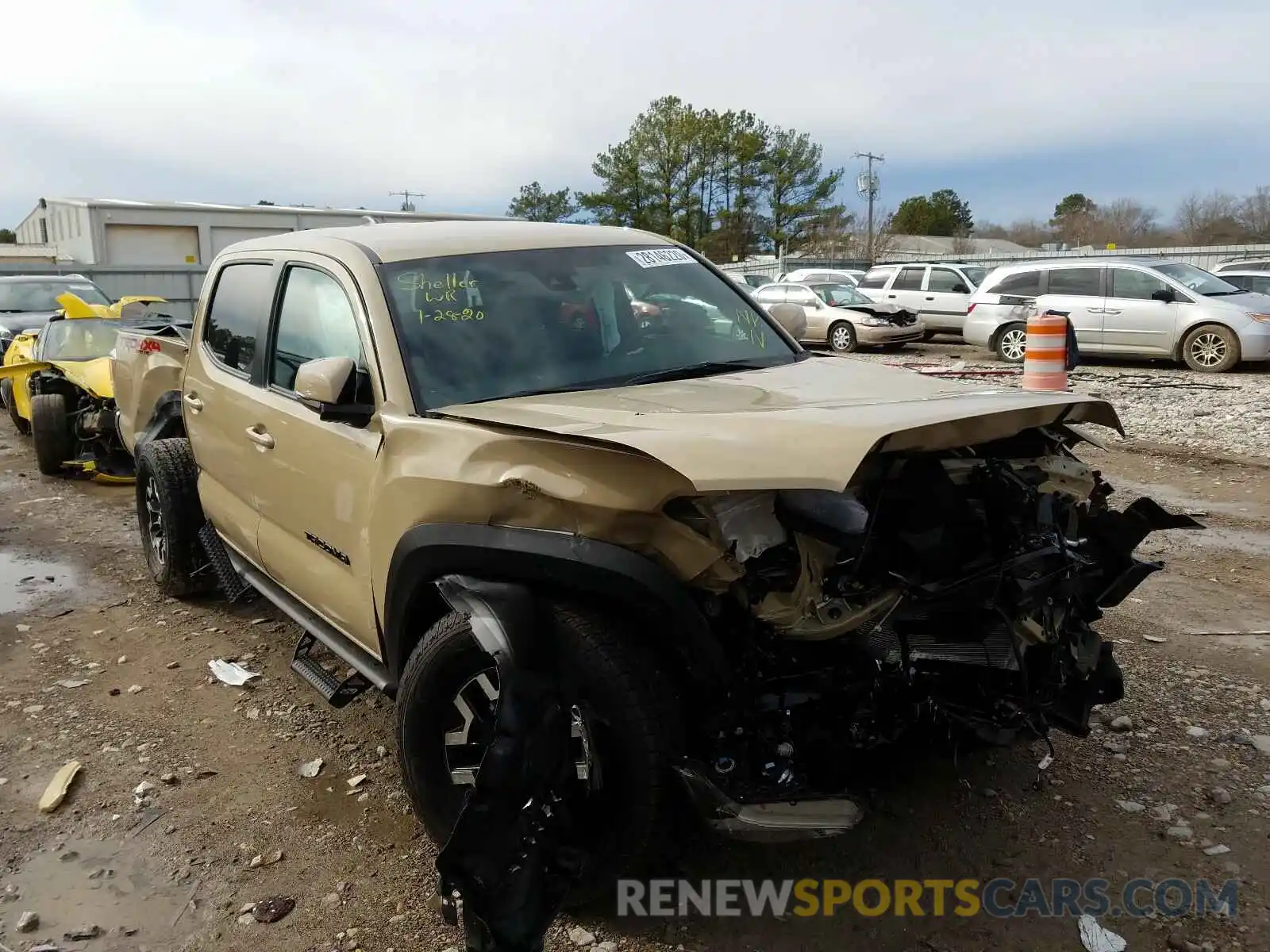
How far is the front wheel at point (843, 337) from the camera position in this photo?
1870cm

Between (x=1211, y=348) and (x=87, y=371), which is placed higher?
(x=87, y=371)

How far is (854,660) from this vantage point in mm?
2496

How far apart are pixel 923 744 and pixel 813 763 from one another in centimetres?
32

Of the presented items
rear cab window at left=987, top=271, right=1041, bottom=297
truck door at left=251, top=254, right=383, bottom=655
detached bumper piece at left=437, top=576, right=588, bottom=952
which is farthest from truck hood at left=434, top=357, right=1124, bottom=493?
rear cab window at left=987, top=271, right=1041, bottom=297

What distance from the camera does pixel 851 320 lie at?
61.2 feet

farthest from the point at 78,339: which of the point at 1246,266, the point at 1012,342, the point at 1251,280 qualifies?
the point at 1246,266

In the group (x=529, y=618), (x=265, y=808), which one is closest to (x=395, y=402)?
(x=529, y=618)

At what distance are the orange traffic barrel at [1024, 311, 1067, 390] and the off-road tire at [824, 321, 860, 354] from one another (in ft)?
30.7

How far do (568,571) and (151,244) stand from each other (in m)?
23.7

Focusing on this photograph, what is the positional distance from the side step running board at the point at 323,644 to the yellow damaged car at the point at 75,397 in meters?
4.82

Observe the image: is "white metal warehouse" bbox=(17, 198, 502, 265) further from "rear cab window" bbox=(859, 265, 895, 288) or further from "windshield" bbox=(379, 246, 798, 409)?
"windshield" bbox=(379, 246, 798, 409)

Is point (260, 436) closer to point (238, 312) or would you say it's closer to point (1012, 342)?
point (238, 312)

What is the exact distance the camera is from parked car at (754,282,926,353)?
1834 centimetres

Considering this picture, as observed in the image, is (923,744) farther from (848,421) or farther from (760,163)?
(760,163)
